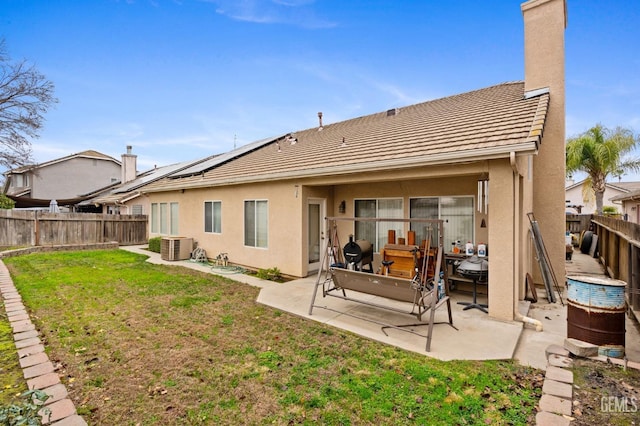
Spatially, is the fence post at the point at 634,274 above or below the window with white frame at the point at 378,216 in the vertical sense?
below

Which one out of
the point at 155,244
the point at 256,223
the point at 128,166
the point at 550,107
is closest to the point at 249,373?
the point at 256,223

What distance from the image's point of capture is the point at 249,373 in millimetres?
3449

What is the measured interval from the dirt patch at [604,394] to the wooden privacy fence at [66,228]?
61.1 ft

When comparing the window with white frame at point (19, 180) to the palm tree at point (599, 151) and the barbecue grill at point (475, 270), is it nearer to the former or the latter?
the barbecue grill at point (475, 270)

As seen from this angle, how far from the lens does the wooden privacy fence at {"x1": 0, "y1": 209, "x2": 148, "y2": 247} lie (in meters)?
13.8

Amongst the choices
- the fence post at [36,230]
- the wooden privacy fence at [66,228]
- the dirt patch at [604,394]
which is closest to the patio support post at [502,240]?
the dirt patch at [604,394]

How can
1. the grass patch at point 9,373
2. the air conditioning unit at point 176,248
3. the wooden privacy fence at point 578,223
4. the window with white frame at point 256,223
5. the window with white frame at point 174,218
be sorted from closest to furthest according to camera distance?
the grass patch at point 9,373, the window with white frame at point 256,223, the air conditioning unit at point 176,248, the window with white frame at point 174,218, the wooden privacy fence at point 578,223

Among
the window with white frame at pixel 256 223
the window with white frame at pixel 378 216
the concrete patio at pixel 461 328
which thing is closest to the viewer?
the concrete patio at pixel 461 328

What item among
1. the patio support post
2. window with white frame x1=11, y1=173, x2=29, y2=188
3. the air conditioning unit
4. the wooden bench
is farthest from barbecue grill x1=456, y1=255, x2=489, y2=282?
window with white frame x1=11, y1=173, x2=29, y2=188

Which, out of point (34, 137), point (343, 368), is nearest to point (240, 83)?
point (34, 137)

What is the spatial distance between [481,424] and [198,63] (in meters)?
15.9

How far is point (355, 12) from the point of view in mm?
11523

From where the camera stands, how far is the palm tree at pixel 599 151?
1788 cm

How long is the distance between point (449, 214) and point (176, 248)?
9280 millimetres
